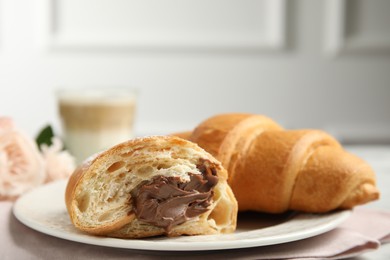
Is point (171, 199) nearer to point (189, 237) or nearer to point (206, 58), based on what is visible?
point (189, 237)

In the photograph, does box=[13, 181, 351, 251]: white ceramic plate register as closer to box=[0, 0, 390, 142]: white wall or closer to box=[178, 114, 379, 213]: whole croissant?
box=[178, 114, 379, 213]: whole croissant

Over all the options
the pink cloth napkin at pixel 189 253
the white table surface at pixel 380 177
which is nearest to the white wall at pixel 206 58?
the white table surface at pixel 380 177

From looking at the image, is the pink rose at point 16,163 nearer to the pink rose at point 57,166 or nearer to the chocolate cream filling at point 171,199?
the pink rose at point 57,166

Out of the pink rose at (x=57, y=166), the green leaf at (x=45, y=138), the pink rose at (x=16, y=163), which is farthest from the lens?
the green leaf at (x=45, y=138)

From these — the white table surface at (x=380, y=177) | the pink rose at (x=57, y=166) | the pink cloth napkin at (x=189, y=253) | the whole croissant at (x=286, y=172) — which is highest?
the whole croissant at (x=286, y=172)

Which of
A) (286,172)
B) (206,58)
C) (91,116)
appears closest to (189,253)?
(286,172)

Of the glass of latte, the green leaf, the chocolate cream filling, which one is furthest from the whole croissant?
the glass of latte
